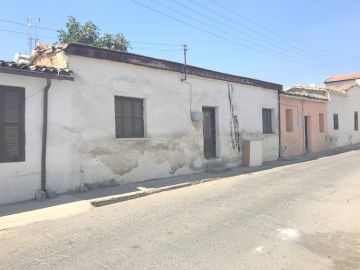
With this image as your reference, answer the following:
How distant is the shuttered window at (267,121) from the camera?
18.6 metres

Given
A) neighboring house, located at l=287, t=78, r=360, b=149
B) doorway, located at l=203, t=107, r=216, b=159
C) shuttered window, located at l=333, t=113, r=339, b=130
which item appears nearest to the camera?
doorway, located at l=203, t=107, r=216, b=159

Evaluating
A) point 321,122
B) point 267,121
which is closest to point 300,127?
point 267,121

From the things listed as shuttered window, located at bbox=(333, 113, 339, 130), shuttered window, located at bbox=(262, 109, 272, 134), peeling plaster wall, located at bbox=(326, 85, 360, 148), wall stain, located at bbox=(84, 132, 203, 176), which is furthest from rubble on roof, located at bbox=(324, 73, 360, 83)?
wall stain, located at bbox=(84, 132, 203, 176)

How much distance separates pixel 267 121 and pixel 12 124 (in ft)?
42.6

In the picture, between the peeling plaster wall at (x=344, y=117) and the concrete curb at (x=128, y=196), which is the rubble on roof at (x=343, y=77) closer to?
the peeling plaster wall at (x=344, y=117)

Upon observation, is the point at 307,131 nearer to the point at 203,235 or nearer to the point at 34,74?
the point at 34,74

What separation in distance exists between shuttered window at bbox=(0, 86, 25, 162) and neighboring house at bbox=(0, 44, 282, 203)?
12cm

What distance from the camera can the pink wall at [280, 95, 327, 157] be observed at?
20172 mm

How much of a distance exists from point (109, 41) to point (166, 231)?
21.4 metres

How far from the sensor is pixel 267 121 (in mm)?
18891

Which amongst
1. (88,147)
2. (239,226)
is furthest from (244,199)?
(88,147)

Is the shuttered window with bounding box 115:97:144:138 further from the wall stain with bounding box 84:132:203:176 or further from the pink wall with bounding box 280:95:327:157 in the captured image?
the pink wall with bounding box 280:95:327:157

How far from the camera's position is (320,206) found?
859cm

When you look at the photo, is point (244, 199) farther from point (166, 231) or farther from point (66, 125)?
point (66, 125)
